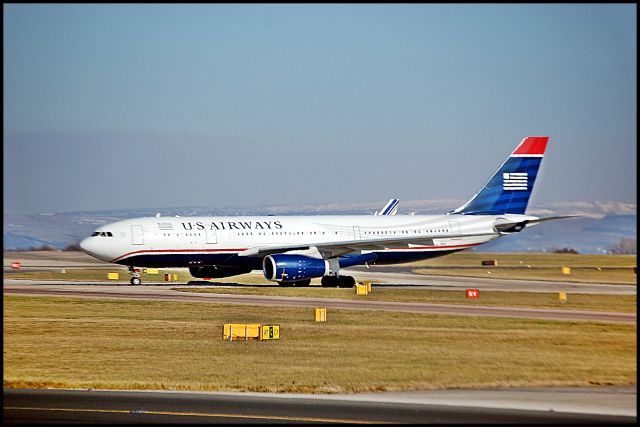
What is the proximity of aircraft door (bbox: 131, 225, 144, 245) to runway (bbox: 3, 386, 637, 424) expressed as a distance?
42.2 metres

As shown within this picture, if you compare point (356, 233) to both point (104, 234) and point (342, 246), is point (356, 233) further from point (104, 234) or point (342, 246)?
point (104, 234)

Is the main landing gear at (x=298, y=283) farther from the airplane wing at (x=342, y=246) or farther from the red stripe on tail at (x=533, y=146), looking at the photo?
the red stripe on tail at (x=533, y=146)

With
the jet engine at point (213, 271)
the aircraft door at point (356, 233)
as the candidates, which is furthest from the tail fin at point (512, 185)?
the jet engine at point (213, 271)

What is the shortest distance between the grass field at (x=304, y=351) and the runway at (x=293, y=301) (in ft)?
9.82

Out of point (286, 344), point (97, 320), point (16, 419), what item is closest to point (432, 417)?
point (16, 419)

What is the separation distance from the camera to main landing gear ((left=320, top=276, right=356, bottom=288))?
80375 mm

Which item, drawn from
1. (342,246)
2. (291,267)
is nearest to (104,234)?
(291,267)

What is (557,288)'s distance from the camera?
271 feet

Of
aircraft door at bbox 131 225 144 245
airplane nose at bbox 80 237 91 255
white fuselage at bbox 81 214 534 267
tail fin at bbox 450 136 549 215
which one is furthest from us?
tail fin at bbox 450 136 549 215

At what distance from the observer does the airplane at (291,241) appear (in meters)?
76.5

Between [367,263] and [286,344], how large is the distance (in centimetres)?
3622

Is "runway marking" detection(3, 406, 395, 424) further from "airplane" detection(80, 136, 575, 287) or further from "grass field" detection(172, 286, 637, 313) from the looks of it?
"airplane" detection(80, 136, 575, 287)

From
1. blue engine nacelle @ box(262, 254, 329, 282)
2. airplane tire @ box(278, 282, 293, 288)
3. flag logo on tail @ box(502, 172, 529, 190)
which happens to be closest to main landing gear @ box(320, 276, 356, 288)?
airplane tire @ box(278, 282, 293, 288)

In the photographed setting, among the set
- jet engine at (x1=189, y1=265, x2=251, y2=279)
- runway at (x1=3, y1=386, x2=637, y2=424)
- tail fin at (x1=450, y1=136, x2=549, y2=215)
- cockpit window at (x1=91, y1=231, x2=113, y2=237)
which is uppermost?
tail fin at (x1=450, y1=136, x2=549, y2=215)
